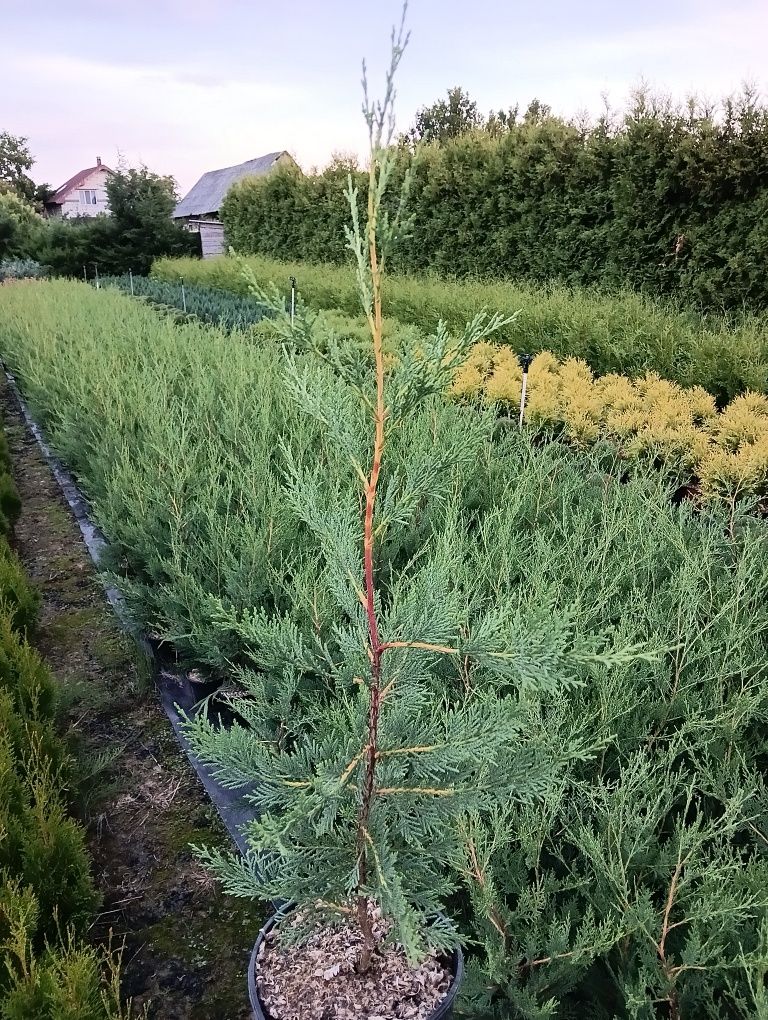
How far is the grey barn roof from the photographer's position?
106ft

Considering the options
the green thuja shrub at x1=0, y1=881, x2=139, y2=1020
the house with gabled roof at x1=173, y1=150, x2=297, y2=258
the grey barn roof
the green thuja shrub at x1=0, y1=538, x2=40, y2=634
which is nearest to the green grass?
the green thuja shrub at x1=0, y1=538, x2=40, y2=634

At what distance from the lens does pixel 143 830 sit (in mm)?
2654

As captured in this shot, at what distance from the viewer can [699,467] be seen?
4.46 meters

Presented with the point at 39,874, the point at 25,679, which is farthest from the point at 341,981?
the point at 25,679

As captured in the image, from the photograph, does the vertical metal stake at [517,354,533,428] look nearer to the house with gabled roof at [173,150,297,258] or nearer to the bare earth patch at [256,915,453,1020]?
the bare earth patch at [256,915,453,1020]

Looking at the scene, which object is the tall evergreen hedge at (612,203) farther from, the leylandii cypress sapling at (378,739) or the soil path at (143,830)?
the leylandii cypress sapling at (378,739)

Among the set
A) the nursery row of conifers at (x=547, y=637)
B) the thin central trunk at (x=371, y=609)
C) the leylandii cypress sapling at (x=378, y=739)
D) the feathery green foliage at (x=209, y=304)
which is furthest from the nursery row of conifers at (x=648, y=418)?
the feathery green foliage at (x=209, y=304)

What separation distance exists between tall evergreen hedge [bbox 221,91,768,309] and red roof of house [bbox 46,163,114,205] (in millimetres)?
56360

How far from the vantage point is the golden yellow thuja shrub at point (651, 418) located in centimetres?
411

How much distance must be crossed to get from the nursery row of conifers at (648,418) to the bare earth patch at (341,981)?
8.47 feet

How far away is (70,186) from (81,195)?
1.04m

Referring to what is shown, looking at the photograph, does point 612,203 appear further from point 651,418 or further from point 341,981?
point 341,981

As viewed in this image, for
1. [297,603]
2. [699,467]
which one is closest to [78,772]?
[297,603]

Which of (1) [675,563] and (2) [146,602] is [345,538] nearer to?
(1) [675,563]
